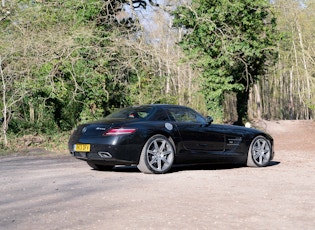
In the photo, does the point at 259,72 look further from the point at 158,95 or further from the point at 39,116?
the point at 39,116

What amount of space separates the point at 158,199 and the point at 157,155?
3.08 metres

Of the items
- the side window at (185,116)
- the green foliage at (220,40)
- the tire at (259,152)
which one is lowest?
the tire at (259,152)

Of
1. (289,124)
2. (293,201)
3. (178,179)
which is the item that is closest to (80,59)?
(178,179)

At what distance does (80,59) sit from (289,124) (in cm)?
2103

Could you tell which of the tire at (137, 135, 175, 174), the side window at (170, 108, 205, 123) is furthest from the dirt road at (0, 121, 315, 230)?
the side window at (170, 108, 205, 123)

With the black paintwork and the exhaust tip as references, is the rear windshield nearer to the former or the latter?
the black paintwork

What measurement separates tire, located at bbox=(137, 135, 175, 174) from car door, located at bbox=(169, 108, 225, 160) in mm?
345

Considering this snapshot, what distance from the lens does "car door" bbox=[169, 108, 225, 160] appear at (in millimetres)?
10266

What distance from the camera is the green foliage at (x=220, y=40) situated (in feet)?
75.0

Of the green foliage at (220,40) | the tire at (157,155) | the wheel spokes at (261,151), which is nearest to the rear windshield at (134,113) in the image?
the tire at (157,155)

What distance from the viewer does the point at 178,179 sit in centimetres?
896

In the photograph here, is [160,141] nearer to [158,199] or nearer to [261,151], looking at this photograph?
[261,151]

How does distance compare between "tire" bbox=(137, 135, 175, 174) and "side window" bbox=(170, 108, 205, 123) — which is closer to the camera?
"tire" bbox=(137, 135, 175, 174)

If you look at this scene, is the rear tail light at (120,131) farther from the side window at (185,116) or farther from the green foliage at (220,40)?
the green foliage at (220,40)
